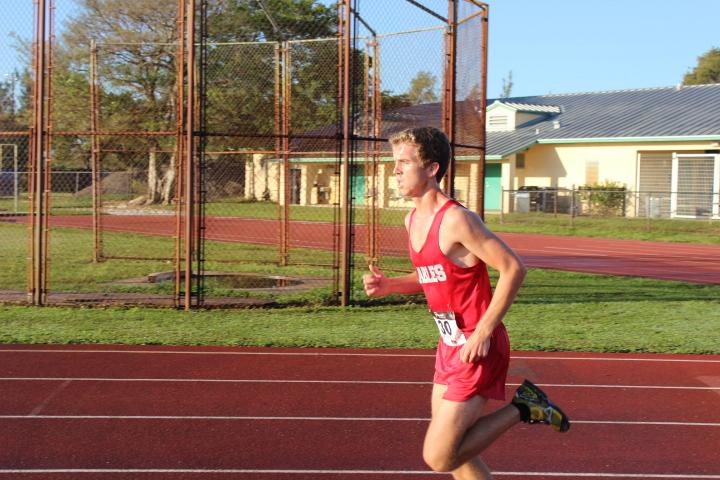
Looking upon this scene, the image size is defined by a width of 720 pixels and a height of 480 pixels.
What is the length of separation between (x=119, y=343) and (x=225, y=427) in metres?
3.31

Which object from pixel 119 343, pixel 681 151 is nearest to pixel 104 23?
pixel 681 151

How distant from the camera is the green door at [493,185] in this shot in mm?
35250

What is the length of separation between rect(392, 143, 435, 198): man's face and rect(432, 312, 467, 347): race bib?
566mm

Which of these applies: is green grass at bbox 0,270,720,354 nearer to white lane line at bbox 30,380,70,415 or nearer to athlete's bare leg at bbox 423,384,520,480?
white lane line at bbox 30,380,70,415

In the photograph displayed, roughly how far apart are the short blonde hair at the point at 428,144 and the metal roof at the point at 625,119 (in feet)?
90.7

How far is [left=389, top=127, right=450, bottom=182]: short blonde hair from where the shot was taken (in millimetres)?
3752

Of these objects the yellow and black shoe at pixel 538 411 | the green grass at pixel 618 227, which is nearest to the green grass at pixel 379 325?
the yellow and black shoe at pixel 538 411

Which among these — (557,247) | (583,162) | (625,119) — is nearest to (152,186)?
(557,247)

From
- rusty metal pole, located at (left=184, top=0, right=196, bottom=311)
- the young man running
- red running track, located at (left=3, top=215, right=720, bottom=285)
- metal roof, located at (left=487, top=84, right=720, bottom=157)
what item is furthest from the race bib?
metal roof, located at (left=487, top=84, right=720, bottom=157)

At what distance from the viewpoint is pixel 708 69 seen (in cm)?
6250

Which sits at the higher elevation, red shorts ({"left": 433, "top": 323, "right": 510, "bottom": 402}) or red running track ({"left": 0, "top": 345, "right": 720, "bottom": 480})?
red shorts ({"left": 433, "top": 323, "right": 510, "bottom": 402})

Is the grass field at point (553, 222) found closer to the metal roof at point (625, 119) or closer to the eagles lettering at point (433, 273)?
the metal roof at point (625, 119)

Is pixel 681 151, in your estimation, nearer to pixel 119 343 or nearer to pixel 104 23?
pixel 104 23

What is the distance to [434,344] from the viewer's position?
29.2 ft
